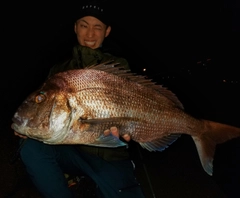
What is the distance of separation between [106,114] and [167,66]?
15206 millimetres

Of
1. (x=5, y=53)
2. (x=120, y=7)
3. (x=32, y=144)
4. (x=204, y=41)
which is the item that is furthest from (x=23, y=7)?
(x=32, y=144)

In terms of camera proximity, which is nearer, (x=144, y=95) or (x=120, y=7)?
(x=144, y=95)

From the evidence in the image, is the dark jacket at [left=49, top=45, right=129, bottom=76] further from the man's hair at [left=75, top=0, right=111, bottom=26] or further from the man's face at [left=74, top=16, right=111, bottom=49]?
the man's hair at [left=75, top=0, right=111, bottom=26]

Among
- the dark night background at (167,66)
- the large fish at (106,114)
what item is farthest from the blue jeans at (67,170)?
the dark night background at (167,66)

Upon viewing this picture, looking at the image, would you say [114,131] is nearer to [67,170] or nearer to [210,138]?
[67,170]

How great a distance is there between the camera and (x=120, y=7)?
74.1 feet

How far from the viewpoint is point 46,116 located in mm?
1467

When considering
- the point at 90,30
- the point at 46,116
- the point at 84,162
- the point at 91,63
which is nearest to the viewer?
the point at 46,116

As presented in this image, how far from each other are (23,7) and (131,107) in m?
19.9

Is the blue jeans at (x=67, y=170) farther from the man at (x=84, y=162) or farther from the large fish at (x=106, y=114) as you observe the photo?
the large fish at (x=106, y=114)

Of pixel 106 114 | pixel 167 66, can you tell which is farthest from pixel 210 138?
pixel 167 66

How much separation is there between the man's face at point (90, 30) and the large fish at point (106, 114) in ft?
2.86

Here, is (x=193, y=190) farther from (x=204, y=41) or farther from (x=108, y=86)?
(x=204, y=41)

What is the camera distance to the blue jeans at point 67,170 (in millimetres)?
1879
